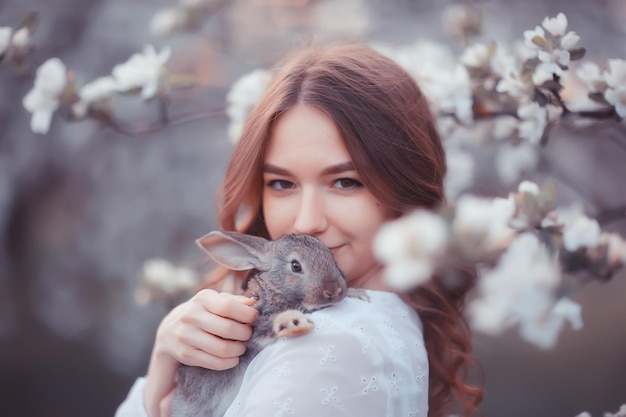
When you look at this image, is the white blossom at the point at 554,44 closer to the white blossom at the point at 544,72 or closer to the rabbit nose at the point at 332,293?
the white blossom at the point at 544,72

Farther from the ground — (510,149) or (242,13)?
(242,13)

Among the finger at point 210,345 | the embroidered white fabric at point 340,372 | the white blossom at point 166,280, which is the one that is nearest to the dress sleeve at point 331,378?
the embroidered white fabric at point 340,372

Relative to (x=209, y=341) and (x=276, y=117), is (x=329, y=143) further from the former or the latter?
(x=209, y=341)

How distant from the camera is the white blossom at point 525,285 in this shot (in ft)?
3.31

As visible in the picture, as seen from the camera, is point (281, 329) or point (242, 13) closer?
point (281, 329)

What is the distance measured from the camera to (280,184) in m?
1.57

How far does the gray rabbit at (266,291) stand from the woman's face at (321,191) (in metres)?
0.07

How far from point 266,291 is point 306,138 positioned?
354 mm

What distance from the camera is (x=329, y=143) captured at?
1451mm

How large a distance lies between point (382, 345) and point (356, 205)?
334 mm

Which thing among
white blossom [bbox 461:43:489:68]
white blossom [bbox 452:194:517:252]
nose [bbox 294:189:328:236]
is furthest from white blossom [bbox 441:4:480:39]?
white blossom [bbox 452:194:517:252]

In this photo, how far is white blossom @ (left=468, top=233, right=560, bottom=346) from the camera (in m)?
1.01

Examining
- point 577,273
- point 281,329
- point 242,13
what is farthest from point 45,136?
point 577,273

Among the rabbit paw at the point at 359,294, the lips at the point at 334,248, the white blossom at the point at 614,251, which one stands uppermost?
the white blossom at the point at 614,251
